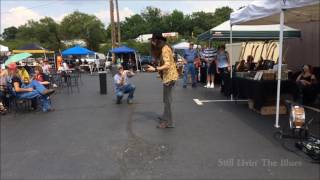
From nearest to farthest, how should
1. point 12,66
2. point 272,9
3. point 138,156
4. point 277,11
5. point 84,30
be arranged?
point 138,156 < point 277,11 < point 272,9 < point 12,66 < point 84,30

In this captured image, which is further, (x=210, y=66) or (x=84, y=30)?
(x=84, y=30)

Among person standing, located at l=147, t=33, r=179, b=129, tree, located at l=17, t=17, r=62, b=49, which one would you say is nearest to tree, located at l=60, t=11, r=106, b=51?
tree, located at l=17, t=17, r=62, b=49

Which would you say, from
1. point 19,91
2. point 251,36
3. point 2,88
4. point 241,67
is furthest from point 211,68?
point 2,88

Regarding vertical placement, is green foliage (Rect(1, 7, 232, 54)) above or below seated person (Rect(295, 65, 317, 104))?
above

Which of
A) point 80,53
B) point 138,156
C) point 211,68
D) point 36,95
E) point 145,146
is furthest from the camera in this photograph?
point 80,53

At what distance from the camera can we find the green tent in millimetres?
16078

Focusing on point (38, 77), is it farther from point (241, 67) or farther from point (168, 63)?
point (168, 63)

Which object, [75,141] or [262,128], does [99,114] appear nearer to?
[75,141]

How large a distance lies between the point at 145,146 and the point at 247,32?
11850mm

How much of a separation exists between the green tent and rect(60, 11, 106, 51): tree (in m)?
56.2

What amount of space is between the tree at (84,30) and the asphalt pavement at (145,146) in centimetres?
6358

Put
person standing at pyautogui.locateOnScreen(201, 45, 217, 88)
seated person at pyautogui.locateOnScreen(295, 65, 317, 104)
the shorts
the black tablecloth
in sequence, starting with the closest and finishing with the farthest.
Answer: the black tablecloth
seated person at pyautogui.locateOnScreen(295, 65, 317, 104)
the shorts
person standing at pyautogui.locateOnScreen(201, 45, 217, 88)

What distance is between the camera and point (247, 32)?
693 inches

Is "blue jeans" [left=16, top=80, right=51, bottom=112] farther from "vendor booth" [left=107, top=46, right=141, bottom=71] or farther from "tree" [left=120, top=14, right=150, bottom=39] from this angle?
"tree" [left=120, top=14, right=150, bottom=39]
